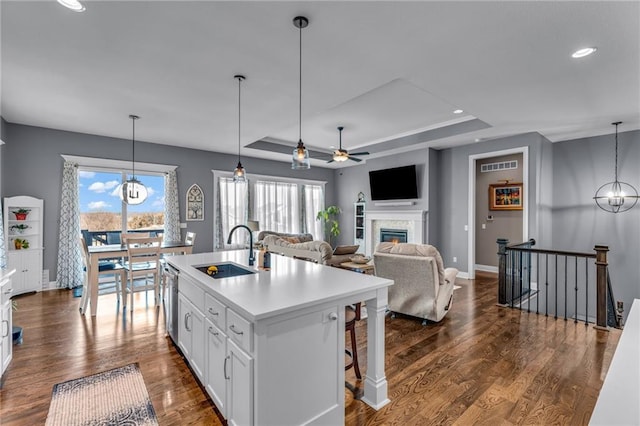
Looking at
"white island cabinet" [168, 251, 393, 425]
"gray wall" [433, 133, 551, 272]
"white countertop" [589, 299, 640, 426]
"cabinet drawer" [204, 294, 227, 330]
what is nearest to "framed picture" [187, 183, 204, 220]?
"white island cabinet" [168, 251, 393, 425]

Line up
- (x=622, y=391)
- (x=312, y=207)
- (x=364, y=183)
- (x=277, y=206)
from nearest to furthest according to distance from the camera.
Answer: (x=622, y=391), (x=277, y=206), (x=364, y=183), (x=312, y=207)

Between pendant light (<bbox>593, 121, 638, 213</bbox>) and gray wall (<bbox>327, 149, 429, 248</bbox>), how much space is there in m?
3.05

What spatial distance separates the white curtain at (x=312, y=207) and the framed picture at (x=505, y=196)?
14.6ft

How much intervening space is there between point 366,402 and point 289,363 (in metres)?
0.94

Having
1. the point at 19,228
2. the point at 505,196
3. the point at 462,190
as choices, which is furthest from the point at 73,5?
the point at 505,196

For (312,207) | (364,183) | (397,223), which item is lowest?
(397,223)

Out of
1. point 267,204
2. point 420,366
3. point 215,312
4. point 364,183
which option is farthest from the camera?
point 364,183

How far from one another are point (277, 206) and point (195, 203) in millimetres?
2129

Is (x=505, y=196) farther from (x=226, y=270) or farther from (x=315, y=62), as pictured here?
(x=226, y=270)

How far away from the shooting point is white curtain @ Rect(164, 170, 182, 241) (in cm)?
639

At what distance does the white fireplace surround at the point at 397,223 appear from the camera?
22.7 ft

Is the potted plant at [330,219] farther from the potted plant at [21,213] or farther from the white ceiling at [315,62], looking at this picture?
the potted plant at [21,213]

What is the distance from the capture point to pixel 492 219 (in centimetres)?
741

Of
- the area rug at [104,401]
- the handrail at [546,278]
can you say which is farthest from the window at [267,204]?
the handrail at [546,278]
